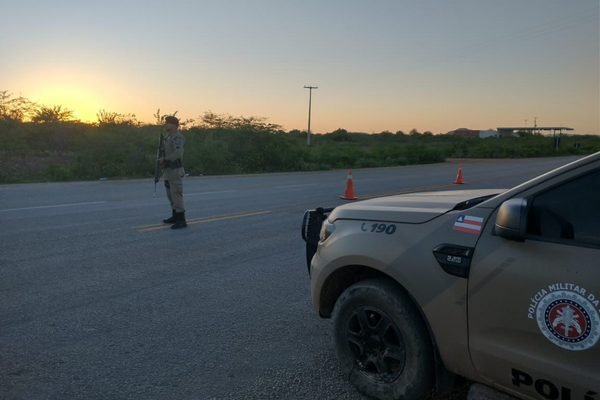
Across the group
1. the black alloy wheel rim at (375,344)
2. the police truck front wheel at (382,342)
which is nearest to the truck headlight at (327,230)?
the police truck front wheel at (382,342)

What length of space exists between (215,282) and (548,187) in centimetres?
400

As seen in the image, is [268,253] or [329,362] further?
[268,253]

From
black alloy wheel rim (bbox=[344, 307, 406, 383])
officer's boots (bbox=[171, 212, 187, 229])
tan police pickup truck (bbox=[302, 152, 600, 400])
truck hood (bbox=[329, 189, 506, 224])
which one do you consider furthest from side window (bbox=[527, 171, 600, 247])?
officer's boots (bbox=[171, 212, 187, 229])

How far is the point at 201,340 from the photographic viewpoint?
4.03 metres

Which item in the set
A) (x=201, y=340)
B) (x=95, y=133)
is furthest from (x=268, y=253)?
(x=95, y=133)

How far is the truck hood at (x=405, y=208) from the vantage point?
2.91 meters

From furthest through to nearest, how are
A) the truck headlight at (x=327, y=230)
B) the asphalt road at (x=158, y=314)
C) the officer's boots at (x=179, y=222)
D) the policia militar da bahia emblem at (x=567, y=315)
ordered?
1. the officer's boots at (x=179, y=222)
2. the truck headlight at (x=327, y=230)
3. the asphalt road at (x=158, y=314)
4. the policia militar da bahia emblem at (x=567, y=315)

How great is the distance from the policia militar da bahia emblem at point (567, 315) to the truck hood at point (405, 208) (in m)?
0.77

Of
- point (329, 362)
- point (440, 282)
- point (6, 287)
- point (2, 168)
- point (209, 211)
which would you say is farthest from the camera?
point (2, 168)

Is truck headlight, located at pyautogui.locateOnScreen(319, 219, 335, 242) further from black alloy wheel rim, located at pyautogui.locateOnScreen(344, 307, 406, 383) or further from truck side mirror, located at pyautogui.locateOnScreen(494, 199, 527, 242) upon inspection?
truck side mirror, located at pyautogui.locateOnScreen(494, 199, 527, 242)

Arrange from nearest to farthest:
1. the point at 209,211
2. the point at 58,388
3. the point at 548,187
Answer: the point at 548,187 → the point at 58,388 → the point at 209,211

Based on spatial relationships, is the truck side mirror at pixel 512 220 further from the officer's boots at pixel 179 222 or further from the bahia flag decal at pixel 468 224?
the officer's boots at pixel 179 222

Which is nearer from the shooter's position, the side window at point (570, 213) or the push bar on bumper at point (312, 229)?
the side window at point (570, 213)

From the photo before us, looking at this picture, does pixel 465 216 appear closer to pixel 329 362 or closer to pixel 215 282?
pixel 329 362
